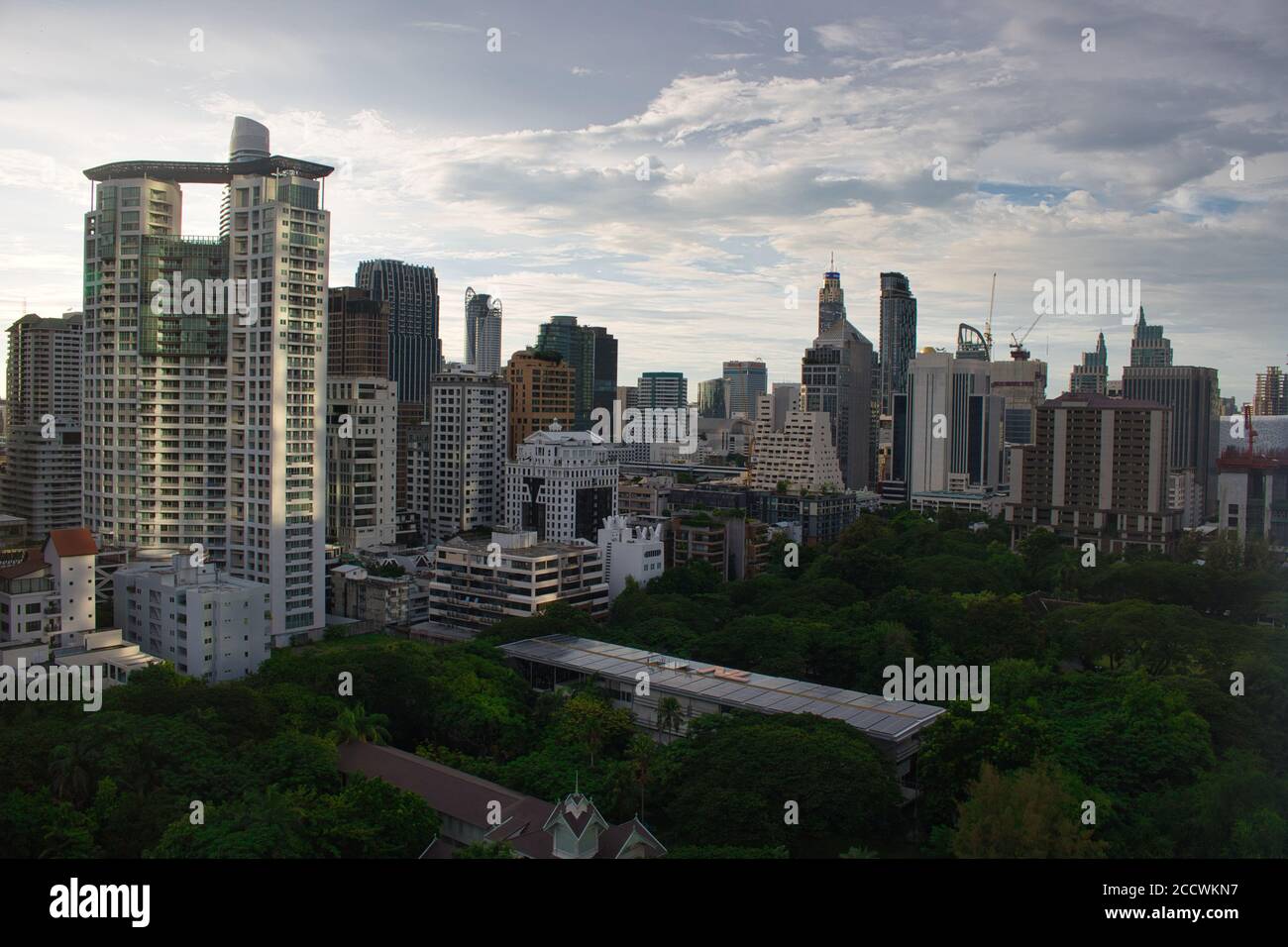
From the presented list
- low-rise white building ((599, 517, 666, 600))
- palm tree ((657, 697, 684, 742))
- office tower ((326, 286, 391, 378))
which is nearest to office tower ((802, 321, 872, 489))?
office tower ((326, 286, 391, 378))

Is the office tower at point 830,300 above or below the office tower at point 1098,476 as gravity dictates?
above

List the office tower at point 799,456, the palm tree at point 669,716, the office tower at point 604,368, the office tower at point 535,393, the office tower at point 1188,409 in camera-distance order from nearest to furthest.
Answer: the palm tree at point 669,716, the office tower at point 1188,409, the office tower at point 535,393, the office tower at point 799,456, the office tower at point 604,368

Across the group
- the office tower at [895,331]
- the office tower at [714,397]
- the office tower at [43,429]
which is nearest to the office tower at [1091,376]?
the office tower at [43,429]

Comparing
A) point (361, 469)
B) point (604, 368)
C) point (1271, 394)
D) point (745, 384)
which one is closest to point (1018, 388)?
point (745, 384)

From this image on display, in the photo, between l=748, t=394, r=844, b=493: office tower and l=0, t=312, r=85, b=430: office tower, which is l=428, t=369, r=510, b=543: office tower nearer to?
l=748, t=394, r=844, b=493: office tower

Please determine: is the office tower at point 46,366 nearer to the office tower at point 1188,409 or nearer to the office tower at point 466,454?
the office tower at point 466,454
